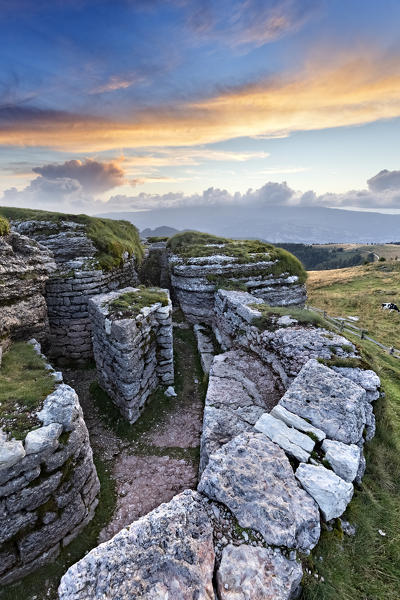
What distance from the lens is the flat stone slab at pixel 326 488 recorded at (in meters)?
3.30

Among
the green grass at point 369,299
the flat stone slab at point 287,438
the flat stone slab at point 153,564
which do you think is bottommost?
the green grass at point 369,299

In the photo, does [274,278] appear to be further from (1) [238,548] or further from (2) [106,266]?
(1) [238,548]

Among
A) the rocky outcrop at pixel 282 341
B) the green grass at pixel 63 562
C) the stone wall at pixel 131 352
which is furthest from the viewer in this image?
the stone wall at pixel 131 352

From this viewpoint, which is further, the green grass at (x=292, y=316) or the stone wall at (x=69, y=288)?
the stone wall at (x=69, y=288)

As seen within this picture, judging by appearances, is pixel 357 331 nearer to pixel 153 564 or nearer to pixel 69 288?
pixel 69 288

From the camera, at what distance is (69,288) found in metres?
10.6

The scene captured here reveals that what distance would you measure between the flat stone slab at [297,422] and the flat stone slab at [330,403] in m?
0.10

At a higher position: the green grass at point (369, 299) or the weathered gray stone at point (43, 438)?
the weathered gray stone at point (43, 438)

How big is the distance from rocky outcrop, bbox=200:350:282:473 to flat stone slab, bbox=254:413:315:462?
35.1 inches

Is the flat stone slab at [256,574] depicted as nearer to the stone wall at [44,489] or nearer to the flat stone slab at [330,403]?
the flat stone slab at [330,403]

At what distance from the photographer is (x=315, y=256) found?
111250mm

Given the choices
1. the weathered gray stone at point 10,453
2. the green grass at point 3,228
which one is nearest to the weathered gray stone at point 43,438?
the weathered gray stone at point 10,453

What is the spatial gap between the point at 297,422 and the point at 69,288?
9294mm

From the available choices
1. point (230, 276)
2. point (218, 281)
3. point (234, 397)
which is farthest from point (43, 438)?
point (230, 276)
